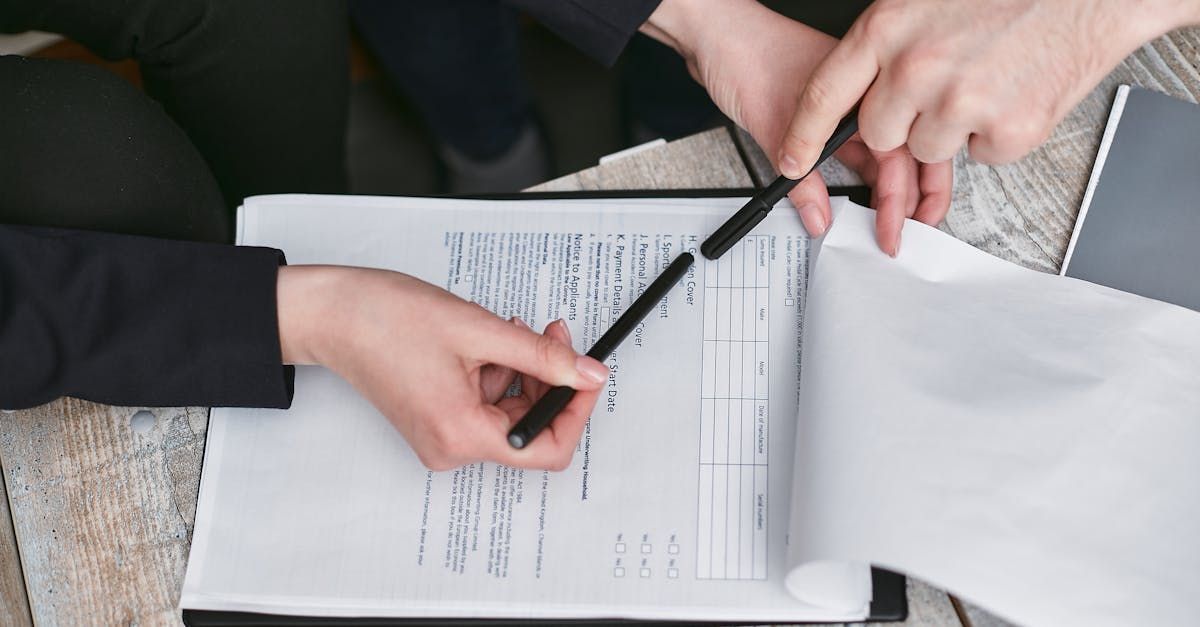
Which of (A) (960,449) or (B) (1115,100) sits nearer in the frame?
(A) (960,449)

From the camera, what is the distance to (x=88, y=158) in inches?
25.1

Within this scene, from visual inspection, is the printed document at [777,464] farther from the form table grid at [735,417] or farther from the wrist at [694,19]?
the wrist at [694,19]

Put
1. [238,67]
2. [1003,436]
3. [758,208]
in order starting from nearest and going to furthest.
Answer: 1. [1003,436]
2. [758,208]
3. [238,67]

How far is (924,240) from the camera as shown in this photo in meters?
0.61

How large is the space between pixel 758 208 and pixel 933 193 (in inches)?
5.1

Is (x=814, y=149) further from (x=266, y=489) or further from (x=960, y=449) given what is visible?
(x=266, y=489)

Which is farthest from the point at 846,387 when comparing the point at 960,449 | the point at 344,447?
the point at 344,447

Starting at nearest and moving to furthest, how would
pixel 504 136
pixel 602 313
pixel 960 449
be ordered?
pixel 960 449, pixel 602 313, pixel 504 136

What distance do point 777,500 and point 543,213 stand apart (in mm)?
270

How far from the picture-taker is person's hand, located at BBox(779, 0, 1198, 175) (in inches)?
22.1

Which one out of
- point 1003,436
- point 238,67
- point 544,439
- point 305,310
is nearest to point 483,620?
point 544,439

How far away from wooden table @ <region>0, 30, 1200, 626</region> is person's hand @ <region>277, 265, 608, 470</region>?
12 cm

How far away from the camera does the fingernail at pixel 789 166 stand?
61 cm

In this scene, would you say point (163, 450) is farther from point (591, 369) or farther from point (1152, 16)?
point (1152, 16)
